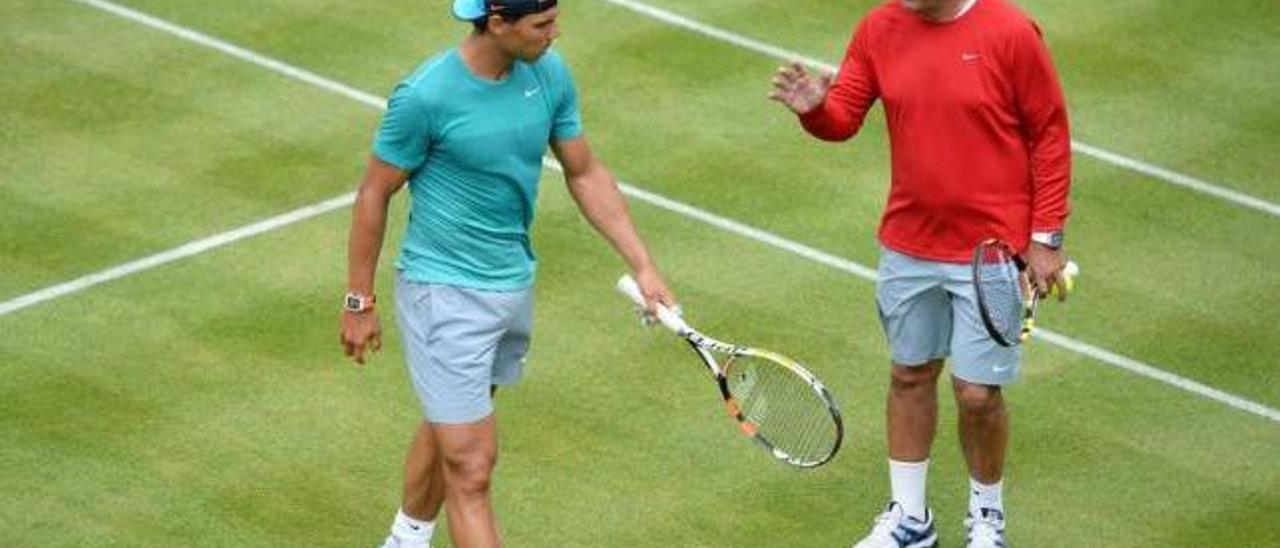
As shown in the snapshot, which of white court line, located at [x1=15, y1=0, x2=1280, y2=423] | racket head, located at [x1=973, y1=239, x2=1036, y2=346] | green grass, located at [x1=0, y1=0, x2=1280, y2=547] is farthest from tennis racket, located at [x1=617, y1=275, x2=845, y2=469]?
white court line, located at [x1=15, y1=0, x2=1280, y2=423]

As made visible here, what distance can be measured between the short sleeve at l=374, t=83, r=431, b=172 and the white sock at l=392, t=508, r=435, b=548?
A: 1676 millimetres

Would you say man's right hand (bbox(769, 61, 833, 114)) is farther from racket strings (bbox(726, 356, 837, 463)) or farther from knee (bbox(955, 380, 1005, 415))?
knee (bbox(955, 380, 1005, 415))

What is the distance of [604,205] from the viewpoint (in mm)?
10891

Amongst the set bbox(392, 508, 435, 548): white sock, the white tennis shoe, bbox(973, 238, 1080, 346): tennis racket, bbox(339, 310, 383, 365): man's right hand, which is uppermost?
bbox(339, 310, 383, 365): man's right hand

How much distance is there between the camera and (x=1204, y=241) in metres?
15.2

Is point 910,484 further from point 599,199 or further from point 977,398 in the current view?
point 599,199

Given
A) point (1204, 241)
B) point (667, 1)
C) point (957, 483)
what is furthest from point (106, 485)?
point (667, 1)

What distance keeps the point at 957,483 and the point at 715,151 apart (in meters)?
4.20

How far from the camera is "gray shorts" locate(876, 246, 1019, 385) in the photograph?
443 inches

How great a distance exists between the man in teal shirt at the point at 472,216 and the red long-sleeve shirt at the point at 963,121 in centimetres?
119

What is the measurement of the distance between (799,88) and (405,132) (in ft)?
5.49

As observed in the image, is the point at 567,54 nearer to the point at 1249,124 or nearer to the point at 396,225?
the point at 396,225

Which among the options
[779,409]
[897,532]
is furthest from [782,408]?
[897,532]

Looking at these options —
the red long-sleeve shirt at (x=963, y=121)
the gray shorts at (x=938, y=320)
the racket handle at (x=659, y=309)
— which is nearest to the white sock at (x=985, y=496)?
the gray shorts at (x=938, y=320)
